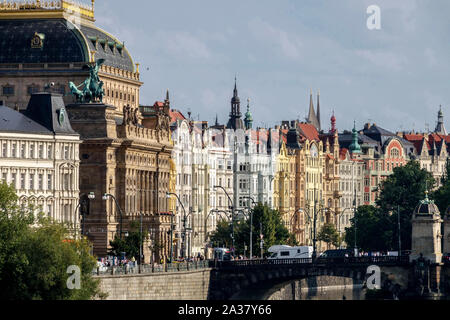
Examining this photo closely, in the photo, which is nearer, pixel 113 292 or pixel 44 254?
pixel 44 254

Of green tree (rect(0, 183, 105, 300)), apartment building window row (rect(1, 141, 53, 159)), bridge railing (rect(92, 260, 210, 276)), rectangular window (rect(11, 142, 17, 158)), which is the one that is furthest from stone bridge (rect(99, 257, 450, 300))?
rectangular window (rect(11, 142, 17, 158))

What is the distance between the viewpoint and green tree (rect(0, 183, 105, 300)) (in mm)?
157875

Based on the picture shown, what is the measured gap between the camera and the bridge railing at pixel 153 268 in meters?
173

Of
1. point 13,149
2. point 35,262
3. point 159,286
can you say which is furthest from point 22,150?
point 35,262

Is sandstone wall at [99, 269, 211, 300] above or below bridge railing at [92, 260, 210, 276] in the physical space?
below

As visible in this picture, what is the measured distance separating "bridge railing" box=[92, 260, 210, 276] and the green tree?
7.14m

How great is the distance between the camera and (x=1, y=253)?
158875 mm

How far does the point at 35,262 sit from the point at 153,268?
23.0 meters

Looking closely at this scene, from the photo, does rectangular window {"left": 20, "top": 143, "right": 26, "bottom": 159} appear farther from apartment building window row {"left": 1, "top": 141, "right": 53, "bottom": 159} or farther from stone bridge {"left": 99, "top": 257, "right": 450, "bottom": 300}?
stone bridge {"left": 99, "top": 257, "right": 450, "bottom": 300}

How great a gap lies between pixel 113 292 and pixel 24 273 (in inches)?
573

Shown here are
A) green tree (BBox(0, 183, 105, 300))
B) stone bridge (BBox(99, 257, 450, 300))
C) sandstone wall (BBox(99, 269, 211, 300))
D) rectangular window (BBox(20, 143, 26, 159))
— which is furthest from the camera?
rectangular window (BBox(20, 143, 26, 159))
